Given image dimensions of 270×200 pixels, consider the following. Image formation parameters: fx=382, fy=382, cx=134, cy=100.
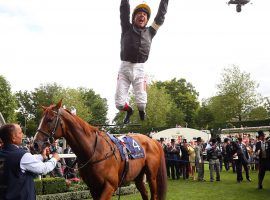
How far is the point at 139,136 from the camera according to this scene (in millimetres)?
8727

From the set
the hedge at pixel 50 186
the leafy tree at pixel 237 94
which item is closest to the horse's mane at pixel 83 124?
the hedge at pixel 50 186

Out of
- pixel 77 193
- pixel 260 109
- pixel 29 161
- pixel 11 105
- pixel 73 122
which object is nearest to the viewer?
pixel 29 161

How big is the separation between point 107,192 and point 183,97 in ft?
221

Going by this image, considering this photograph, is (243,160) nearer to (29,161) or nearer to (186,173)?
(186,173)

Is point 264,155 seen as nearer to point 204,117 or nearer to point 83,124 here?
point 83,124

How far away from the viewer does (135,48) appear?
21.7ft

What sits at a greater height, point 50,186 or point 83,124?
point 83,124

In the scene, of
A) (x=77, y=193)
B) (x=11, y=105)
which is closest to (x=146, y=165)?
(x=77, y=193)

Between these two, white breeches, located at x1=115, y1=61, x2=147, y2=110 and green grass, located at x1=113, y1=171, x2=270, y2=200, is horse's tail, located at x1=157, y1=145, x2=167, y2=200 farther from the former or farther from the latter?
green grass, located at x1=113, y1=171, x2=270, y2=200

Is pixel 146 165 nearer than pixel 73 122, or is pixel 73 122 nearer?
pixel 73 122

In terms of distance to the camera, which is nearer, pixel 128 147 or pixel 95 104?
pixel 128 147

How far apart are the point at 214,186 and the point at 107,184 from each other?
1126 centimetres

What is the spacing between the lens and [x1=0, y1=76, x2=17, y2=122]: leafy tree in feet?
204

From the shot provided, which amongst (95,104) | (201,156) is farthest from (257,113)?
(95,104)
